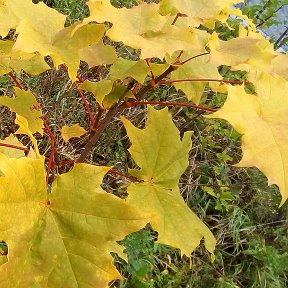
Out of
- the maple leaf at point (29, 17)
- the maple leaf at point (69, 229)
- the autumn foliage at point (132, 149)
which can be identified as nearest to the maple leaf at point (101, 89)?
the autumn foliage at point (132, 149)

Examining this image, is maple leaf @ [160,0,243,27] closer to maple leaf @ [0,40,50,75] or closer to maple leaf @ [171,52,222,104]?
maple leaf @ [171,52,222,104]

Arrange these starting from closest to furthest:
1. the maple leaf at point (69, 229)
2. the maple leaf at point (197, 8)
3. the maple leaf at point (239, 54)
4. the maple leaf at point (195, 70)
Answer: the maple leaf at point (69, 229)
the maple leaf at point (239, 54)
the maple leaf at point (197, 8)
the maple leaf at point (195, 70)

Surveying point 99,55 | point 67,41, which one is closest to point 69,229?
point 67,41

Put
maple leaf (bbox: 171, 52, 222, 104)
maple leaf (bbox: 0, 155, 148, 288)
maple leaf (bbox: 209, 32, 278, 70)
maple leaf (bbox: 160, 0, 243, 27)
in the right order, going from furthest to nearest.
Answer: maple leaf (bbox: 171, 52, 222, 104)
maple leaf (bbox: 160, 0, 243, 27)
maple leaf (bbox: 209, 32, 278, 70)
maple leaf (bbox: 0, 155, 148, 288)

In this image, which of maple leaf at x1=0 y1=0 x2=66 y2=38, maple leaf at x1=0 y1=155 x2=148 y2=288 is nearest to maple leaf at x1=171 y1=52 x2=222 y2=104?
maple leaf at x1=0 y1=0 x2=66 y2=38

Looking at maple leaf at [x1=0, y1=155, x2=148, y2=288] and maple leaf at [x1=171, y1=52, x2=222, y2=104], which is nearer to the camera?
maple leaf at [x1=0, y1=155, x2=148, y2=288]

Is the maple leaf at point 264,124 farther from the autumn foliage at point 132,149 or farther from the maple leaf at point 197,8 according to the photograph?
the maple leaf at point 197,8
